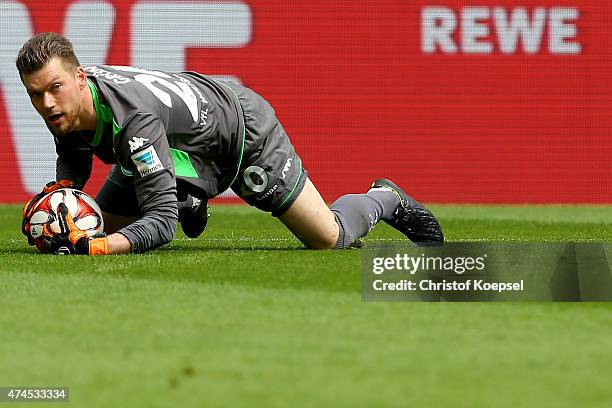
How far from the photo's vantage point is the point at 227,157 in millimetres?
5109

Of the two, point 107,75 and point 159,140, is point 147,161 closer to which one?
point 159,140

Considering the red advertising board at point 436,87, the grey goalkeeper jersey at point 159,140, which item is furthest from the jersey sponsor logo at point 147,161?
the red advertising board at point 436,87

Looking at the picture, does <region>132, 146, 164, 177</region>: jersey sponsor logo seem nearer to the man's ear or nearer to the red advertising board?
the man's ear

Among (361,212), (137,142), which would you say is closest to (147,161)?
(137,142)

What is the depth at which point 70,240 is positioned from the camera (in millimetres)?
4770

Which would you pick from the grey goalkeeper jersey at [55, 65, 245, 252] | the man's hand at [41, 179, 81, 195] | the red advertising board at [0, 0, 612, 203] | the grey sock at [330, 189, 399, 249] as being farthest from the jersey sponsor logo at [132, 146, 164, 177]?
the red advertising board at [0, 0, 612, 203]

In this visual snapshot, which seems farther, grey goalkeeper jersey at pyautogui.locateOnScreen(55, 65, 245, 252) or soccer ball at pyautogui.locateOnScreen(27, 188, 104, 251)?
soccer ball at pyautogui.locateOnScreen(27, 188, 104, 251)

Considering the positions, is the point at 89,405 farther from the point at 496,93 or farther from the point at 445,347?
the point at 496,93

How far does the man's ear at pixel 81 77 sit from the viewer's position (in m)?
4.54

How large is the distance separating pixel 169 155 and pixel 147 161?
121 millimetres

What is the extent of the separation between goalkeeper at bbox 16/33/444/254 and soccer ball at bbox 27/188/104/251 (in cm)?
5

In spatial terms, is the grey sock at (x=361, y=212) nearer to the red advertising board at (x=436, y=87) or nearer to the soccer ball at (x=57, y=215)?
the soccer ball at (x=57, y=215)

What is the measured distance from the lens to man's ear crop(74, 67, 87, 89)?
4.54m

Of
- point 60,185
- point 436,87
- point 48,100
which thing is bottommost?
point 436,87
